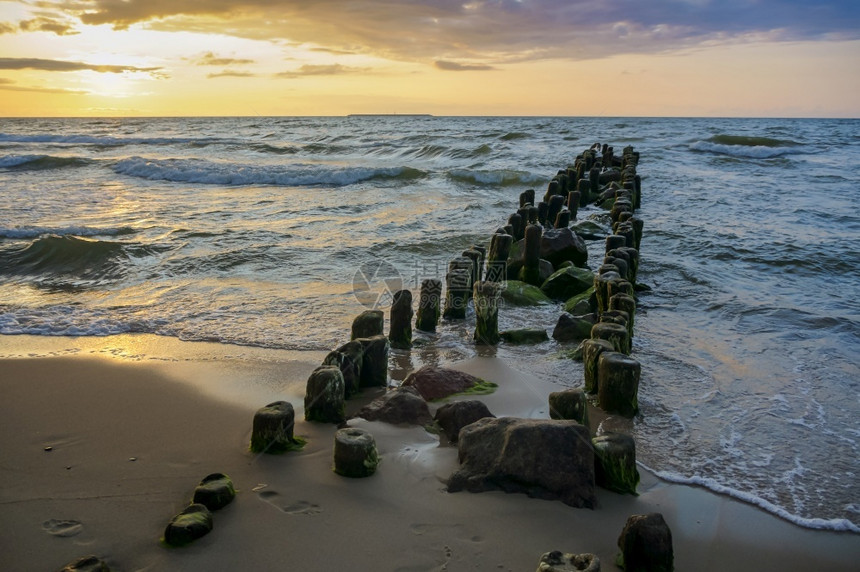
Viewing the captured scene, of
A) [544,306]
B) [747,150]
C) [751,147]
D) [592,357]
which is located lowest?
[544,306]

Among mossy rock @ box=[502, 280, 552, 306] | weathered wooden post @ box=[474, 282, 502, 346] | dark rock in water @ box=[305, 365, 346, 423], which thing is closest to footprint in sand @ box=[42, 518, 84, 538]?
dark rock in water @ box=[305, 365, 346, 423]

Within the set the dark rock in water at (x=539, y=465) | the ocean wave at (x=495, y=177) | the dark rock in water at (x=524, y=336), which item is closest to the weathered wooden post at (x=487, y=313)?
the dark rock in water at (x=524, y=336)

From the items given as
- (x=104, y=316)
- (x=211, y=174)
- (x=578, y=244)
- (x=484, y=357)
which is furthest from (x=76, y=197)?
(x=484, y=357)

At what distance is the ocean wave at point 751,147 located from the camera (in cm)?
3372

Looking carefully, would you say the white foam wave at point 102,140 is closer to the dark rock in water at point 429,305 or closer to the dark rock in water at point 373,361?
the dark rock in water at point 429,305

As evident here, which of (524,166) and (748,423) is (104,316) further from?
(524,166)

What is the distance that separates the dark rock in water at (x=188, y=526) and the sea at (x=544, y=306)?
270 cm

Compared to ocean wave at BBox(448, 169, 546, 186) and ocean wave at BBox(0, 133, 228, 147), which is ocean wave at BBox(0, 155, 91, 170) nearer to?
ocean wave at BBox(0, 133, 228, 147)

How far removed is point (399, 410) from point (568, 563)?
7.05 ft

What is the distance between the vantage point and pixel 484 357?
255 inches

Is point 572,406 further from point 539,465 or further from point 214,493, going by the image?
point 214,493

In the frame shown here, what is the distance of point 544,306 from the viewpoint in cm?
848

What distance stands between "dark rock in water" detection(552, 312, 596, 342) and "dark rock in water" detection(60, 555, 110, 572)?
4.87m

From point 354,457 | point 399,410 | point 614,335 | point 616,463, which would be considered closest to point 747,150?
point 614,335
